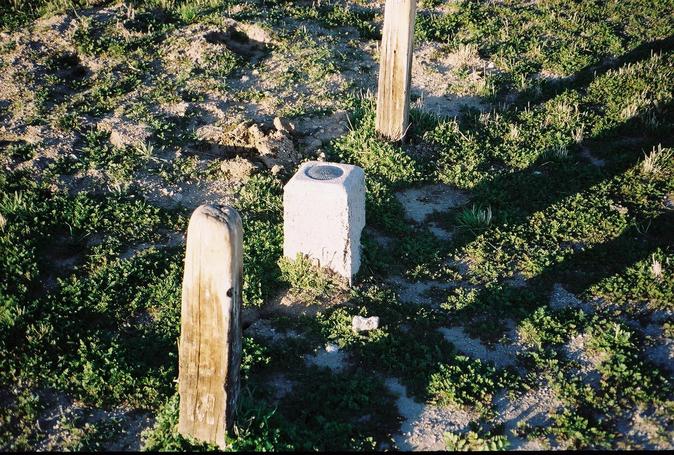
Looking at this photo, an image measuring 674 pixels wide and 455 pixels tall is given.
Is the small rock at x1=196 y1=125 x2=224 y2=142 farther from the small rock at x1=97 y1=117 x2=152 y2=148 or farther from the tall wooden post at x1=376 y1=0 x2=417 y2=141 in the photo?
the tall wooden post at x1=376 y1=0 x2=417 y2=141

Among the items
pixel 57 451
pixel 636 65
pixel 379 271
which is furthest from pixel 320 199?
pixel 636 65

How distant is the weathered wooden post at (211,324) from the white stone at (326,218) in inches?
78.3

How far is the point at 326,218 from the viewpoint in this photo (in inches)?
245

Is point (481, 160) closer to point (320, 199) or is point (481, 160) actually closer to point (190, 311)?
point (320, 199)

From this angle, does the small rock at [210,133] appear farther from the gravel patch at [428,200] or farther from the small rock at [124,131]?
the gravel patch at [428,200]

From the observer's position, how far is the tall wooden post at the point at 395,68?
323 inches

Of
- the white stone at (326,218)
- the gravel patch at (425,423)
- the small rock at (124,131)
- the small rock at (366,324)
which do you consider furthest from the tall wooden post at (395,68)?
the gravel patch at (425,423)

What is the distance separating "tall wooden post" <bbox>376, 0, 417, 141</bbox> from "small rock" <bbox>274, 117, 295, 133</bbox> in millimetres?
1296

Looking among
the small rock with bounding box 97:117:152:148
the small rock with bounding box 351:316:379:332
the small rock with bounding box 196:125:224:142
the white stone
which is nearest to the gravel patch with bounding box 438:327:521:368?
the small rock with bounding box 351:316:379:332

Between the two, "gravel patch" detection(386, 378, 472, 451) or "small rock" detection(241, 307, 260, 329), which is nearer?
"gravel patch" detection(386, 378, 472, 451)

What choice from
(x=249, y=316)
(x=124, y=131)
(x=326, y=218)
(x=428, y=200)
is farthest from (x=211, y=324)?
(x=124, y=131)

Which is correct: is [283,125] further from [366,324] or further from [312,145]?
[366,324]

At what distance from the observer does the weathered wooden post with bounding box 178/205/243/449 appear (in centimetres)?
400

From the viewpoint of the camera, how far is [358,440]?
485cm
